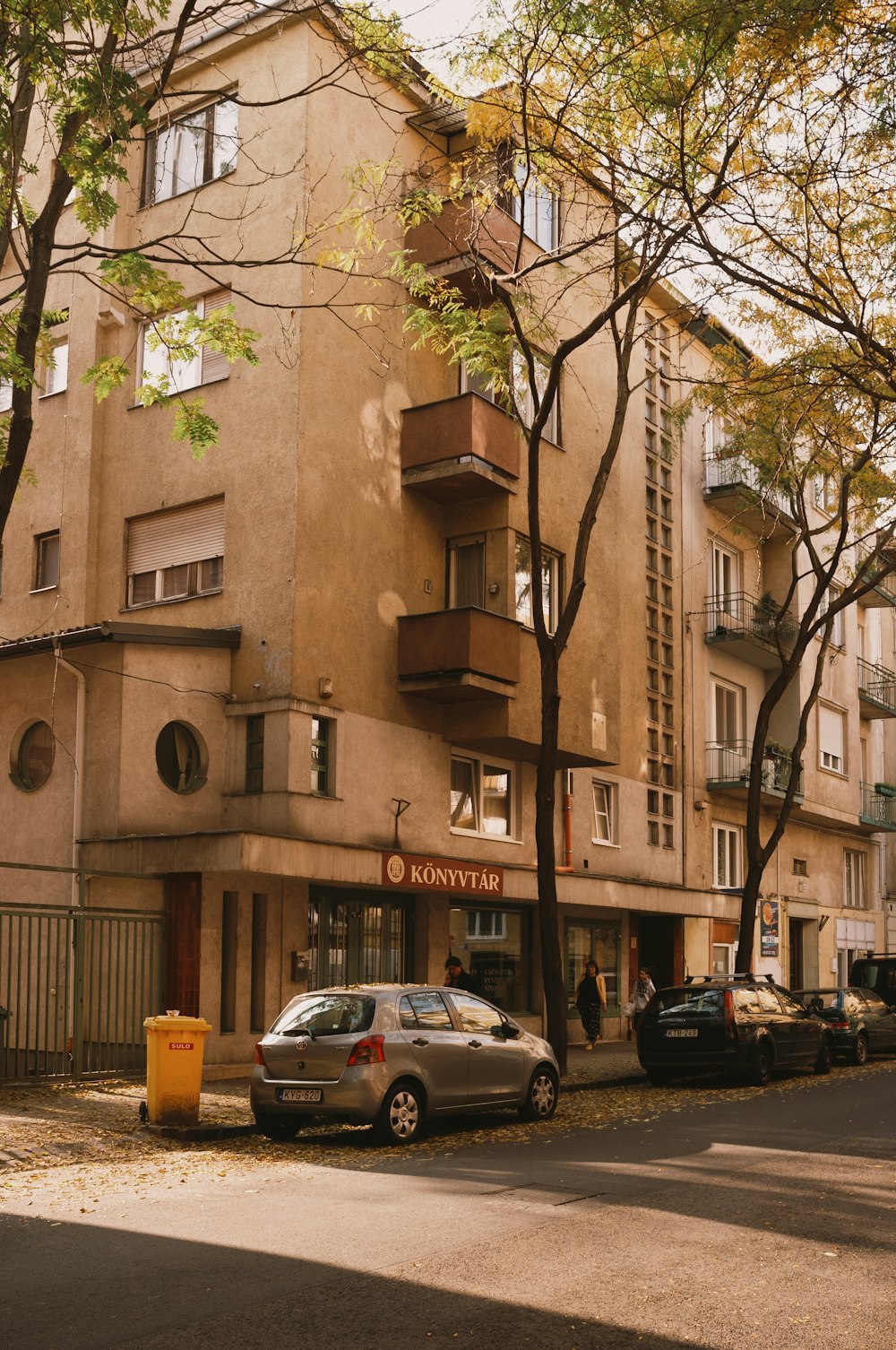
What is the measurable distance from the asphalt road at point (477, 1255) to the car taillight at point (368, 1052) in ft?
2.54

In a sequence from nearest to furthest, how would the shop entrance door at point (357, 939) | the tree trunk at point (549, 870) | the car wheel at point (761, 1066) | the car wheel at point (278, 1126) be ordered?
the car wheel at point (278, 1126) → the tree trunk at point (549, 870) → the car wheel at point (761, 1066) → the shop entrance door at point (357, 939)

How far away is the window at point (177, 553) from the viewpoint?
21953 mm

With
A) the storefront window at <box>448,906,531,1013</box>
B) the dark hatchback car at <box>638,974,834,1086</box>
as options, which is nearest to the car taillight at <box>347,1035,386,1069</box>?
the dark hatchback car at <box>638,974,834,1086</box>

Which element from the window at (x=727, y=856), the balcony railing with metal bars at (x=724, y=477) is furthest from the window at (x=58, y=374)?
the window at (x=727, y=856)

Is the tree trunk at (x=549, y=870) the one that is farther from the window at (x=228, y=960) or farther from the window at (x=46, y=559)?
the window at (x=46, y=559)

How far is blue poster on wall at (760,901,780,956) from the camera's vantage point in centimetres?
3209

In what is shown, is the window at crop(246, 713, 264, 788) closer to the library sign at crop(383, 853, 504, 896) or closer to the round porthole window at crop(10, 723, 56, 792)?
the library sign at crop(383, 853, 504, 896)

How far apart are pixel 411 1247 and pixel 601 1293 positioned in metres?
1.41

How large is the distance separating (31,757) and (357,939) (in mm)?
5589

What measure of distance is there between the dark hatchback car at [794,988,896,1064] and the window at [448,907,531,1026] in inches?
194

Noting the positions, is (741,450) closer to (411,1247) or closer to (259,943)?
(259,943)

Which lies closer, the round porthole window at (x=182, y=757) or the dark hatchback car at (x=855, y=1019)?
the round porthole window at (x=182, y=757)

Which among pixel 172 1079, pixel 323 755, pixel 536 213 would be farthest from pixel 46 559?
pixel 172 1079

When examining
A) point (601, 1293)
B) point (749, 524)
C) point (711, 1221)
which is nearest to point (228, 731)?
point (711, 1221)
